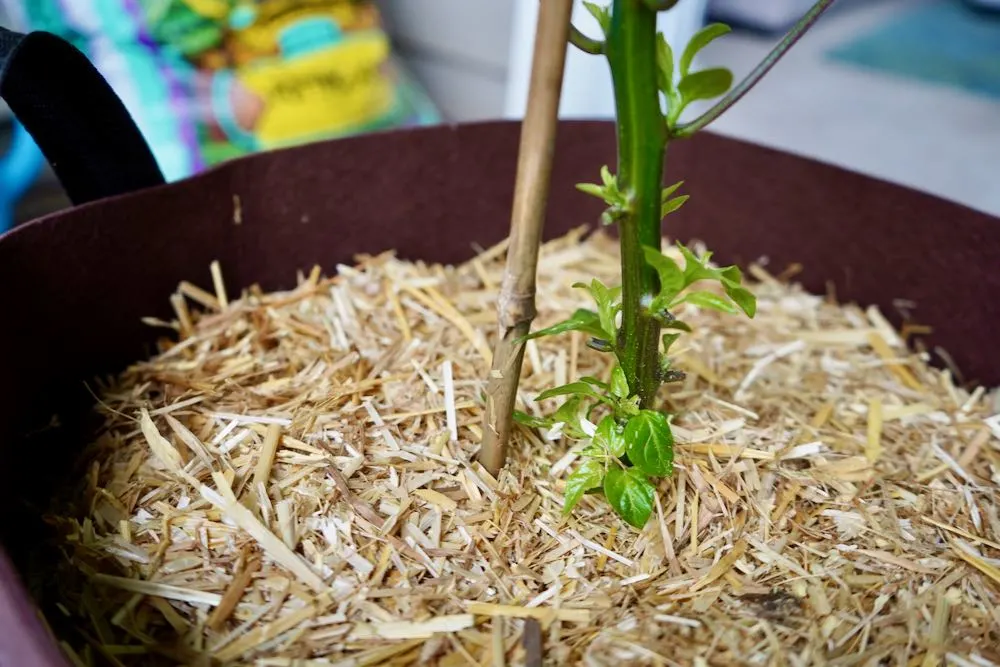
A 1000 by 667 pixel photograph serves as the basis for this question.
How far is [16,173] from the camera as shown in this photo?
999 millimetres

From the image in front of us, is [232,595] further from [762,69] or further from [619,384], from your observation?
[762,69]

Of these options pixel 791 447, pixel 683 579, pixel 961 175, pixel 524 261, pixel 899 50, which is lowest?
pixel 683 579

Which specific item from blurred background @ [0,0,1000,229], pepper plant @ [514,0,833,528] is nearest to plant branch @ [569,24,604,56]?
pepper plant @ [514,0,833,528]

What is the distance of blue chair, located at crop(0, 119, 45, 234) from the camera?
992mm

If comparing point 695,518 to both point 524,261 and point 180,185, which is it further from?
point 180,185

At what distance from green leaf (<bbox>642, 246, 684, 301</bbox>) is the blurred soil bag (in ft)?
2.77

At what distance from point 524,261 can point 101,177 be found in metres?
0.47

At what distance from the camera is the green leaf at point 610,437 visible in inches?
22.5

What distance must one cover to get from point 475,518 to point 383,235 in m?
0.46

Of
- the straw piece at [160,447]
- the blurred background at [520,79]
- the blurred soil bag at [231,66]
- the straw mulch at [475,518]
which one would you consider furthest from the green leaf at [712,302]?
the blurred soil bag at [231,66]

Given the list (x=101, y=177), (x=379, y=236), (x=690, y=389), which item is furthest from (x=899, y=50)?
(x=101, y=177)

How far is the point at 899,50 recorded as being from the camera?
116 cm

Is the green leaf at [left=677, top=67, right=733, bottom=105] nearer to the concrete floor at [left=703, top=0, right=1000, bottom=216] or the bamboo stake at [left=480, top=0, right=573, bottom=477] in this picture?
the bamboo stake at [left=480, top=0, right=573, bottom=477]

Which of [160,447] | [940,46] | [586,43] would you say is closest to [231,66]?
[160,447]
